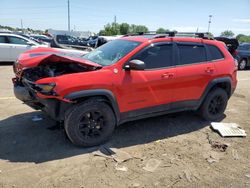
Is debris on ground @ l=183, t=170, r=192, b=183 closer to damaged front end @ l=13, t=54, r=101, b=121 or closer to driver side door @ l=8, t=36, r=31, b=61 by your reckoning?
damaged front end @ l=13, t=54, r=101, b=121

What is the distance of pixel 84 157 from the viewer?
4043 millimetres

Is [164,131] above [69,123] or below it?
below

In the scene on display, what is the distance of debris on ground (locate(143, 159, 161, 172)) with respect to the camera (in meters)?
3.81

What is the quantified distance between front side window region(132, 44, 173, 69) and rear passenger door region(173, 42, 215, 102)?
207mm

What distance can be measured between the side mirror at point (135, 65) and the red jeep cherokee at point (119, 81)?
0.05ft

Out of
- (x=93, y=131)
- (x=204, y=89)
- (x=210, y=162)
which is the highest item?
(x=204, y=89)

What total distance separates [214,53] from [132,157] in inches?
114

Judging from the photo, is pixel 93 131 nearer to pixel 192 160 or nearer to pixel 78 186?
pixel 78 186

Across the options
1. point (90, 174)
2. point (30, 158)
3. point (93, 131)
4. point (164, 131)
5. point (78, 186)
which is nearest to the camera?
point (78, 186)

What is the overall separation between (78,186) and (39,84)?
155 centimetres

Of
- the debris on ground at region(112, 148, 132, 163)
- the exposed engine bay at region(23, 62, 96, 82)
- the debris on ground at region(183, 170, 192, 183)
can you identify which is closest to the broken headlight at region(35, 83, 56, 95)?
the exposed engine bay at region(23, 62, 96, 82)

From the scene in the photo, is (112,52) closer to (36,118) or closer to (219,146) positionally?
(36,118)

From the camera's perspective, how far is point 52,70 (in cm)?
439

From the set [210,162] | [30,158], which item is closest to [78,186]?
[30,158]
